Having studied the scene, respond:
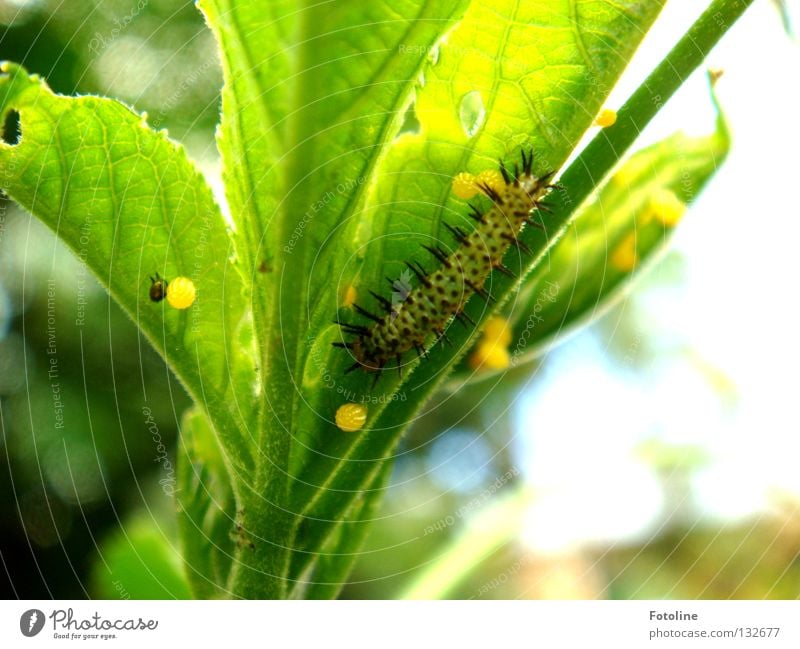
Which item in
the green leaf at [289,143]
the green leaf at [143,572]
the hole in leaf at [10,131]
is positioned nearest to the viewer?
the green leaf at [289,143]

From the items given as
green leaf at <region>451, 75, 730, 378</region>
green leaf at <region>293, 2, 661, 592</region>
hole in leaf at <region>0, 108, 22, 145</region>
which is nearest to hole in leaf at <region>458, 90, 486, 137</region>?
green leaf at <region>293, 2, 661, 592</region>

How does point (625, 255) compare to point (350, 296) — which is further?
point (625, 255)

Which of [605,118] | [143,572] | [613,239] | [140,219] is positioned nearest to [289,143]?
[140,219]

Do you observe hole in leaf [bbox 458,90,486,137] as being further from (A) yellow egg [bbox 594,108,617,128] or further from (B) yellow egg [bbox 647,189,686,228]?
(B) yellow egg [bbox 647,189,686,228]

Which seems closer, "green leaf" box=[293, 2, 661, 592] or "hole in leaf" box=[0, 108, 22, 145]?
"green leaf" box=[293, 2, 661, 592]

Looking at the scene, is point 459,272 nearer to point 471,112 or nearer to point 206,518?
point 471,112

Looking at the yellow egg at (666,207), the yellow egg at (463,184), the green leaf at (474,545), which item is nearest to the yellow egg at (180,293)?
the yellow egg at (463,184)

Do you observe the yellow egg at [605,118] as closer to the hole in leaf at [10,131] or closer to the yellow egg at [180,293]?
the yellow egg at [180,293]
